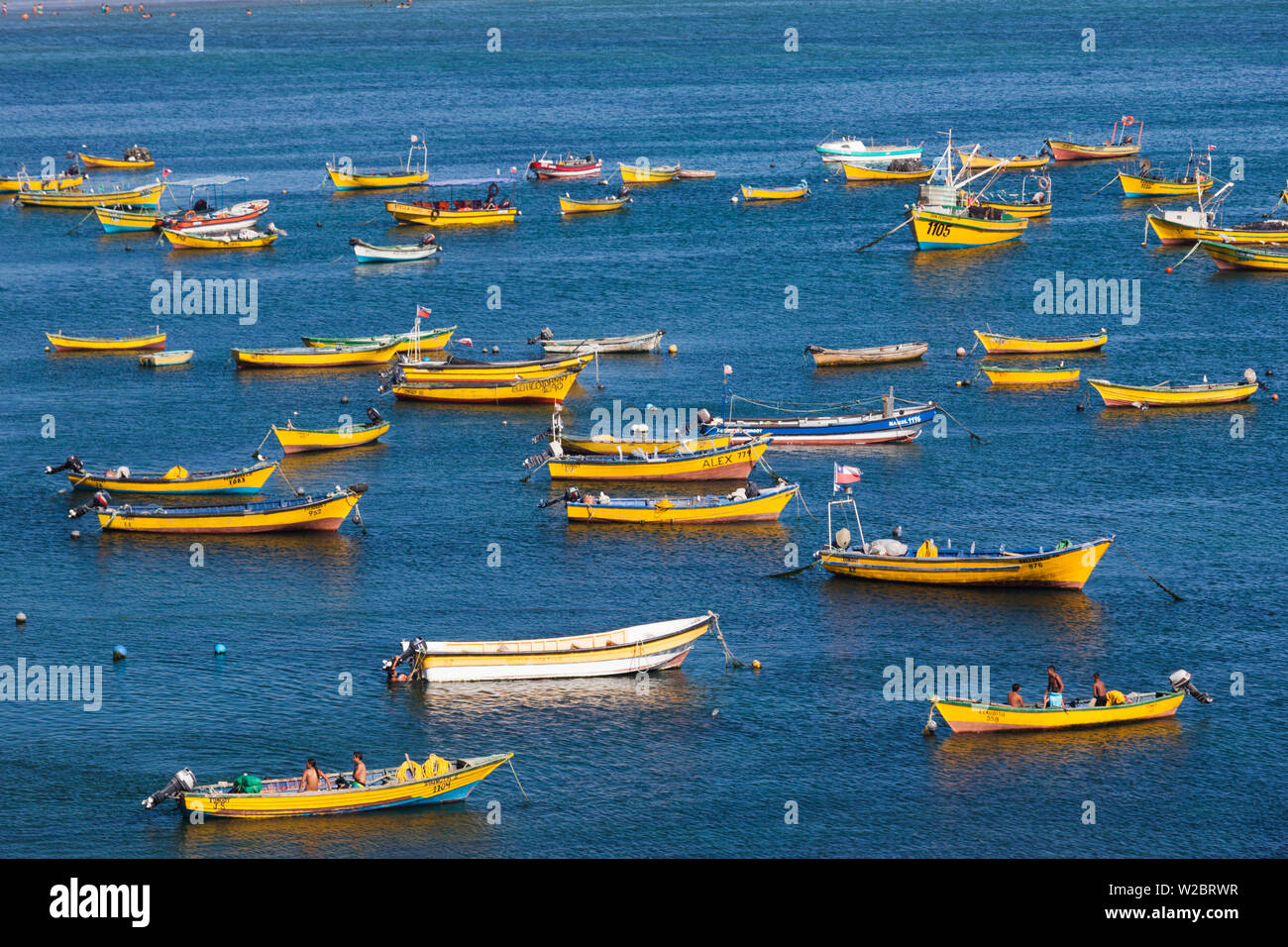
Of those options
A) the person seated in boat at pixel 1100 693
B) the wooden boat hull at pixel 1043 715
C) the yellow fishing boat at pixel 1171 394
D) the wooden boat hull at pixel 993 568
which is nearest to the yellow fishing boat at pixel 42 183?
the yellow fishing boat at pixel 1171 394

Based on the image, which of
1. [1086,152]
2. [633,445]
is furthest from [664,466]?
[1086,152]

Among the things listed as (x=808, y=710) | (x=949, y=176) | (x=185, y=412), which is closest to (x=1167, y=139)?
(x=949, y=176)

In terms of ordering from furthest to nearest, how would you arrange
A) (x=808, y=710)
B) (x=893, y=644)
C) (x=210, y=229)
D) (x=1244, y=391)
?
1. (x=210, y=229)
2. (x=1244, y=391)
3. (x=893, y=644)
4. (x=808, y=710)

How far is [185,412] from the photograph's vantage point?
107m

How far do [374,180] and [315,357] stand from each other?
203 ft

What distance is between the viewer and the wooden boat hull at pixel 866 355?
366ft

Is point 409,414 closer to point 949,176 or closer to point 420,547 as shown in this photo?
point 420,547

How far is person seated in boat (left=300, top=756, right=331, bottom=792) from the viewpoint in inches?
2318

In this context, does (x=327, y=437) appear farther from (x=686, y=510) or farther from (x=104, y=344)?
(x=104, y=344)

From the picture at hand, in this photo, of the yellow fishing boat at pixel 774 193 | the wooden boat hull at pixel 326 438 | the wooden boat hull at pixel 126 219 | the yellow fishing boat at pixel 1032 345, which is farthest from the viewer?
the yellow fishing boat at pixel 774 193

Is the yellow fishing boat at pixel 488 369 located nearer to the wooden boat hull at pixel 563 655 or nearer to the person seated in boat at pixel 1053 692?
the wooden boat hull at pixel 563 655

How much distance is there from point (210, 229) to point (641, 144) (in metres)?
56.9

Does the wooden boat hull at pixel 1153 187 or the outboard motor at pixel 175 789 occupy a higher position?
the wooden boat hull at pixel 1153 187

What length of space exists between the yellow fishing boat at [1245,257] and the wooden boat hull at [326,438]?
232ft
